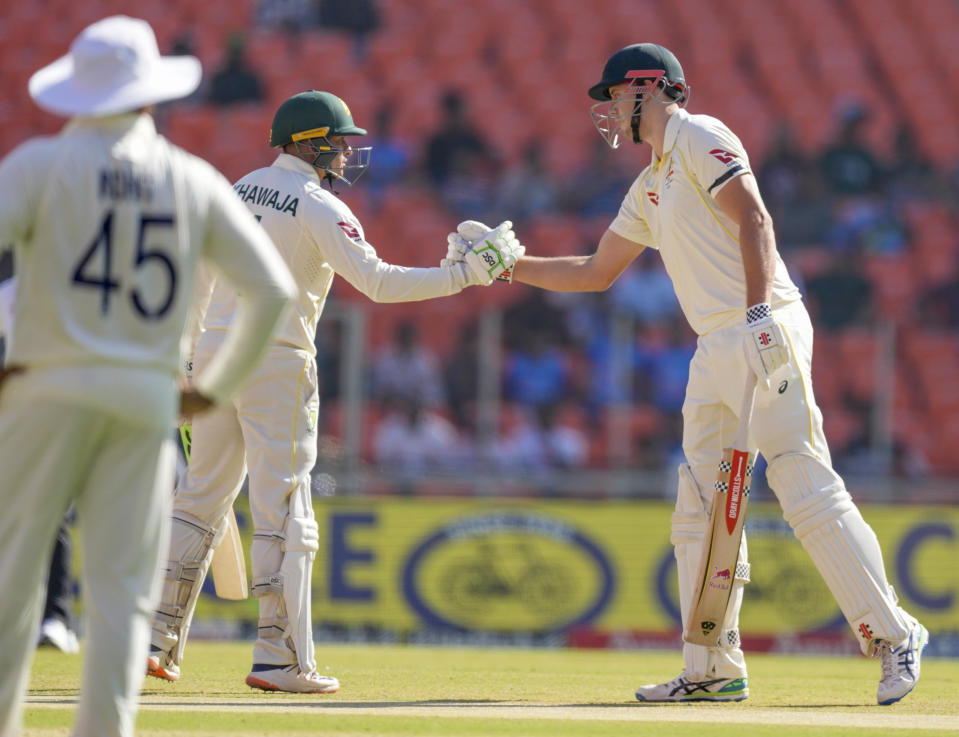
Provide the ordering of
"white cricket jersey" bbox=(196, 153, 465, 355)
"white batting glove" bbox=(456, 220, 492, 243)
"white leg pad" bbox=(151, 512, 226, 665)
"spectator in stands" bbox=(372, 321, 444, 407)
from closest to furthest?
"white cricket jersey" bbox=(196, 153, 465, 355) → "white leg pad" bbox=(151, 512, 226, 665) → "white batting glove" bbox=(456, 220, 492, 243) → "spectator in stands" bbox=(372, 321, 444, 407)

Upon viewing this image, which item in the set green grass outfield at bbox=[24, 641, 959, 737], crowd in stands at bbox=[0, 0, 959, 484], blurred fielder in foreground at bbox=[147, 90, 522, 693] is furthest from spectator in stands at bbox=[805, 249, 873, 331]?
blurred fielder in foreground at bbox=[147, 90, 522, 693]

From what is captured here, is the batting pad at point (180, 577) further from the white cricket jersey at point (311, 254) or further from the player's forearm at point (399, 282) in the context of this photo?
the player's forearm at point (399, 282)

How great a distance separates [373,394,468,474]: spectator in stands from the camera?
1230 cm

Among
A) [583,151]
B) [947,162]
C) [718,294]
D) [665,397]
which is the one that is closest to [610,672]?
[718,294]

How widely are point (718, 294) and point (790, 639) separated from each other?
5710 mm

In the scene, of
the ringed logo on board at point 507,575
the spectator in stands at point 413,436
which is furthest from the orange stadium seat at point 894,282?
the ringed logo on board at point 507,575

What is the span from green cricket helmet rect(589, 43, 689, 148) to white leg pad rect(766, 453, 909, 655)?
152 cm

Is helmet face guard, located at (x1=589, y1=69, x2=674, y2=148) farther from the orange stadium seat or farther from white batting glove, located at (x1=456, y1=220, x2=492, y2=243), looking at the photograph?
the orange stadium seat

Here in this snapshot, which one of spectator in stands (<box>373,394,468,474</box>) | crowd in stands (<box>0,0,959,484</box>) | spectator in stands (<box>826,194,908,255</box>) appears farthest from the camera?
spectator in stands (<box>826,194,908,255</box>)

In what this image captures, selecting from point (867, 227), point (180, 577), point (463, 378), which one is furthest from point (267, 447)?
point (867, 227)

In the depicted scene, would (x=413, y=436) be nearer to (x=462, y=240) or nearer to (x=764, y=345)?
(x=462, y=240)

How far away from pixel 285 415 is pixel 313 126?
1159 millimetres

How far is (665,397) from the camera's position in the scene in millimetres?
12852

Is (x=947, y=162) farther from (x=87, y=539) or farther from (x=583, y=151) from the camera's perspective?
(x=87, y=539)
